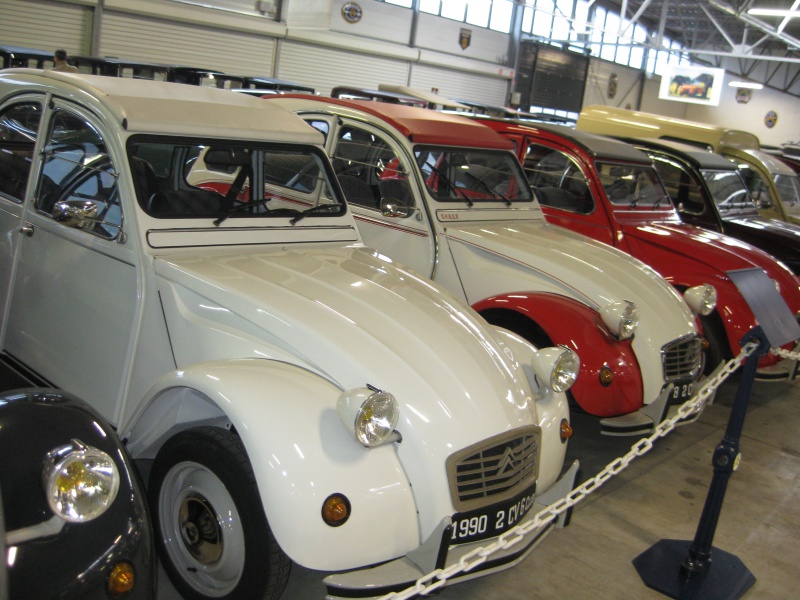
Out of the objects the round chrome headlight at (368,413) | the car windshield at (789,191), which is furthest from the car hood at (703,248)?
the round chrome headlight at (368,413)

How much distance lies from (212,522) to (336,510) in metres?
0.59

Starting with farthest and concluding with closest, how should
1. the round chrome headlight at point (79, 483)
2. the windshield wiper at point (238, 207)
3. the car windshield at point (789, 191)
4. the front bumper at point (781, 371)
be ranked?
1. the car windshield at point (789, 191)
2. the front bumper at point (781, 371)
3. the windshield wiper at point (238, 207)
4. the round chrome headlight at point (79, 483)

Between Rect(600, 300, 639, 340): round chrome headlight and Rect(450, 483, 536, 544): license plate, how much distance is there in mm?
1863

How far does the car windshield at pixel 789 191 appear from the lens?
10469 mm

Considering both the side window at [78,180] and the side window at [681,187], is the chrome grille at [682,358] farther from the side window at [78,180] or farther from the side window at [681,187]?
the side window at [681,187]

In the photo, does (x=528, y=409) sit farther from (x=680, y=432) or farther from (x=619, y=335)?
(x=680, y=432)

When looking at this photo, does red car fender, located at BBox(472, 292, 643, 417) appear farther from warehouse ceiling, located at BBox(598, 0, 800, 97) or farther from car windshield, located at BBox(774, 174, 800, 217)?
warehouse ceiling, located at BBox(598, 0, 800, 97)

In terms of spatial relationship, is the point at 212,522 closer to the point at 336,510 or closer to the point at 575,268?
the point at 336,510

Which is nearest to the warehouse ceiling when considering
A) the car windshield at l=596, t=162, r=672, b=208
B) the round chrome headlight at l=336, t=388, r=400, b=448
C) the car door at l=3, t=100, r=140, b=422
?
the car windshield at l=596, t=162, r=672, b=208

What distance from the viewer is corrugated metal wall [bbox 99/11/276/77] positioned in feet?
54.5

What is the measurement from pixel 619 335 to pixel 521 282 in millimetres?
796

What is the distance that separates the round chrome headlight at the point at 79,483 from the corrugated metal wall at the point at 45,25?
15594 millimetres

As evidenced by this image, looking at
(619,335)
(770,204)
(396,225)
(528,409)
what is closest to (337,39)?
(770,204)

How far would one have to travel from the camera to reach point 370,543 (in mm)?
2697
